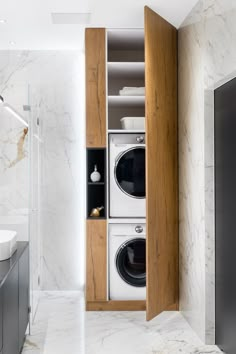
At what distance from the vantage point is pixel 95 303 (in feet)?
12.2

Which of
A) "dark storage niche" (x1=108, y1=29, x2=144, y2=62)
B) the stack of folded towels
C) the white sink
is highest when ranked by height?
"dark storage niche" (x1=108, y1=29, x2=144, y2=62)

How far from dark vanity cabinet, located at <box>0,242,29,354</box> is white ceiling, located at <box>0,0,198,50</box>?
1.85 metres

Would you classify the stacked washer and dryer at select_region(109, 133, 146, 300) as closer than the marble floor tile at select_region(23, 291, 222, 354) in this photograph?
No

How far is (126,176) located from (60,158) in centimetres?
88

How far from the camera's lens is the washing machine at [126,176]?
377 centimetres

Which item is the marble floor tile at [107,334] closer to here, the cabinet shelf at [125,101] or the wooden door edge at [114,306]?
the wooden door edge at [114,306]

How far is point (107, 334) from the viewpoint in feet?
10.4

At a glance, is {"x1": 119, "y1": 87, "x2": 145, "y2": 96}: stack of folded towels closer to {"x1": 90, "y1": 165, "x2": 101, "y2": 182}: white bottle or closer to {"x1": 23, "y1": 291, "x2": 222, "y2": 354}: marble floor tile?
{"x1": 90, "y1": 165, "x2": 101, "y2": 182}: white bottle

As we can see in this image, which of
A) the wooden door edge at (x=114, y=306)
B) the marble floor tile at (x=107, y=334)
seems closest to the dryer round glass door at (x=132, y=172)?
the wooden door edge at (x=114, y=306)

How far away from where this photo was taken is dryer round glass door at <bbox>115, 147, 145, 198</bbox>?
12.5ft

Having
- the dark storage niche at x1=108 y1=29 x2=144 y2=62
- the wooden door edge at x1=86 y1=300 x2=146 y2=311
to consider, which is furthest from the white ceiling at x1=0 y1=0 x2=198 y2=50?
the wooden door edge at x1=86 y1=300 x2=146 y2=311

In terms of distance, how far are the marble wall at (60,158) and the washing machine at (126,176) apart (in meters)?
0.66

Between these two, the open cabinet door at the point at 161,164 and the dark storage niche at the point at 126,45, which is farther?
the dark storage niche at the point at 126,45

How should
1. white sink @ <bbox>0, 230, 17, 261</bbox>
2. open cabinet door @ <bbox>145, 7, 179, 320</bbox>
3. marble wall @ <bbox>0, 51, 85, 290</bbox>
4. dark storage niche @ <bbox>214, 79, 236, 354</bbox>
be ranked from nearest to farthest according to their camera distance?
1. white sink @ <bbox>0, 230, 17, 261</bbox>
2. dark storage niche @ <bbox>214, 79, 236, 354</bbox>
3. open cabinet door @ <bbox>145, 7, 179, 320</bbox>
4. marble wall @ <bbox>0, 51, 85, 290</bbox>
